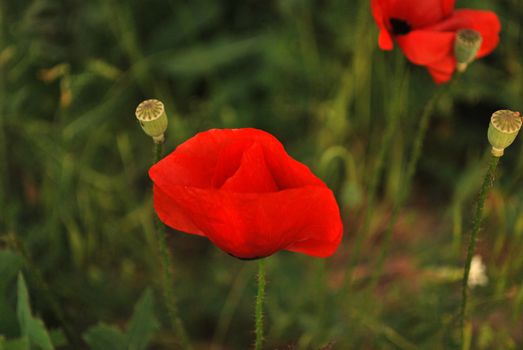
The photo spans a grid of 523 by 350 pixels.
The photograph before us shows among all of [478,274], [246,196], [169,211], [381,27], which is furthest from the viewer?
[478,274]

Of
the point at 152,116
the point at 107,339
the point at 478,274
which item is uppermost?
the point at 152,116

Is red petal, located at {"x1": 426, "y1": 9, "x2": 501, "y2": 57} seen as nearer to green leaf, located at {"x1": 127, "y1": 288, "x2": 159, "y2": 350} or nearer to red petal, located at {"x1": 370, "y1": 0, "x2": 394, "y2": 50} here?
red petal, located at {"x1": 370, "y1": 0, "x2": 394, "y2": 50}

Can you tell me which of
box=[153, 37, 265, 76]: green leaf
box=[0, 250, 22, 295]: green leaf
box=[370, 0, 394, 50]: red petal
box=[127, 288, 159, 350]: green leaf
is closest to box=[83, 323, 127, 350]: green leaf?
box=[127, 288, 159, 350]: green leaf

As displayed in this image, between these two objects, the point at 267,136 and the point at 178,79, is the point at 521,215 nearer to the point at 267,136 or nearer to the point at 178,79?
the point at 267,136

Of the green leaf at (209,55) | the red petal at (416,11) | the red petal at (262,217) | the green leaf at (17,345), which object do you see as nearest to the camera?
the red petal at (262,217)

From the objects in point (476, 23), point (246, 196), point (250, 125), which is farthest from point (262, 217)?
point (250, 125)

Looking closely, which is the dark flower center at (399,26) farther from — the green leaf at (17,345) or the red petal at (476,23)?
the green leaf at (17,345)

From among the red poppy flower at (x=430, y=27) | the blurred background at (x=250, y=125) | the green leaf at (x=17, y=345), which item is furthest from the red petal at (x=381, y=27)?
the green leaf at (x=17, y=345)

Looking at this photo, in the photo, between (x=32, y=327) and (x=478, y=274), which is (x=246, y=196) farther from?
(x=478, y=274)
